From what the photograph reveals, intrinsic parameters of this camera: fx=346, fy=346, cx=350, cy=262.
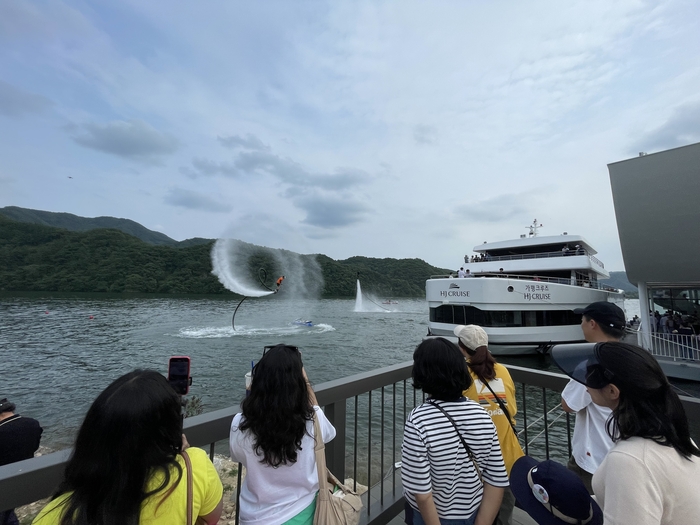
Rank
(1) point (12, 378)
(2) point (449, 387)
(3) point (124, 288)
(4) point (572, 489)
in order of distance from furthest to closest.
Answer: (3) point (124, 288) < (1) point (12, 378) < (2) point (449, 387) < (4) point (572, 489)

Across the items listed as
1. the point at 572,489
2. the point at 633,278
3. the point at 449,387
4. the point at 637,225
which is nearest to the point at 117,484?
the point at 449,387

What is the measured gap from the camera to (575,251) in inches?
849

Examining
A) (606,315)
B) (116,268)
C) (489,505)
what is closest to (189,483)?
(489,505)

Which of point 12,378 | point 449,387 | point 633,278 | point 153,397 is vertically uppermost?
point 633,278

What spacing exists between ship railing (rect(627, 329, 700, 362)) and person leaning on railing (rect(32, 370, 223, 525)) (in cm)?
1654

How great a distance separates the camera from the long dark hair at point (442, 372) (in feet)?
5.95

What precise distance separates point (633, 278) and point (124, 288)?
287 ft

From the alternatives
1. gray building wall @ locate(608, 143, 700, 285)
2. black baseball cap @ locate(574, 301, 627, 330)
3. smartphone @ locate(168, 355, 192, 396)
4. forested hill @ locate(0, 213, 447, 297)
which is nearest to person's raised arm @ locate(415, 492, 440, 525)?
smartphone @ locate(168, 355, 192, 396)

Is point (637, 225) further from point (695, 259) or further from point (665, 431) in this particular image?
point (665, 431)

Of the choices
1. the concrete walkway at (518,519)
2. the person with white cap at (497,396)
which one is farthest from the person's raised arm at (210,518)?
the concrete walkway at (518,519)

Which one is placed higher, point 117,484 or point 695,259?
point 695,259

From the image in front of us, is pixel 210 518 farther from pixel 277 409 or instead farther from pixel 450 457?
pixel 450 457

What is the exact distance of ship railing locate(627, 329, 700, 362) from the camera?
1310 centimetres

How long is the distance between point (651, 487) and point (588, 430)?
1317 mm
